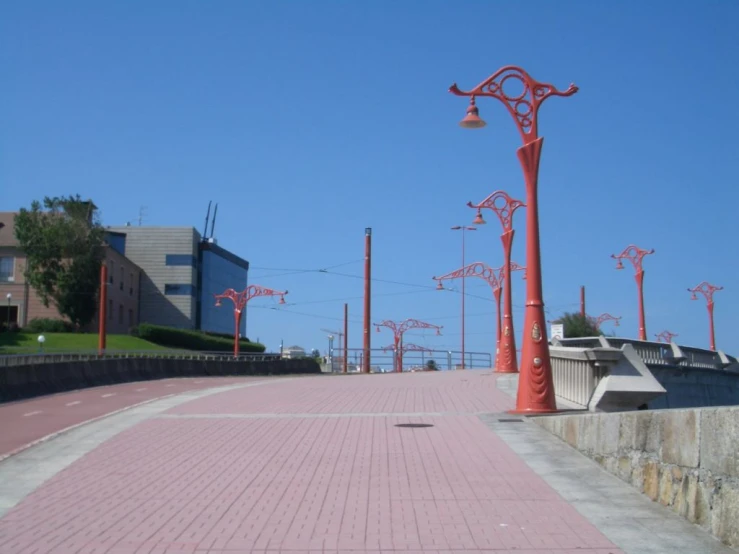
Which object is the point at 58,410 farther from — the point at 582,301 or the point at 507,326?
the point at 582,301

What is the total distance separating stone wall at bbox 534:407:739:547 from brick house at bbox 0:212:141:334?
71509 millimetres

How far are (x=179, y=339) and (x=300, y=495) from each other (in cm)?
6964

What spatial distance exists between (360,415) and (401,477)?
6.07m

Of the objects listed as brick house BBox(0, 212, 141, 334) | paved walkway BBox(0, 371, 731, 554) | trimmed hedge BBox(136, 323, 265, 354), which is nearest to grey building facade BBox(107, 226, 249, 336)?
brick house BBox(0, 212, 141, 334)

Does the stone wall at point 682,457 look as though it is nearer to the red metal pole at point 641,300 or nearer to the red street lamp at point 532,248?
the red street lamp at point 532,248

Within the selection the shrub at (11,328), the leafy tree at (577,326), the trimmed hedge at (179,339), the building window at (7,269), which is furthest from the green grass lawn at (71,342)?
the leafy tree at (577,326)

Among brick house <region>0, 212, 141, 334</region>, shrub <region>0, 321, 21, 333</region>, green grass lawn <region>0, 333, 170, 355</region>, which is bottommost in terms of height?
green grass lawn <region>0, 333, 170, 355</region>

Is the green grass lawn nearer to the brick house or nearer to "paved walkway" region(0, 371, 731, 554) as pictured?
the brick house

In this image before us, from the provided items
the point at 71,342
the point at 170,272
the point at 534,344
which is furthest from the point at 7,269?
the point at 534,344

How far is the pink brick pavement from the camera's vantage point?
8.01 metres

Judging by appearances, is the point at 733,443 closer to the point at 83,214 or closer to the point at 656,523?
the point at 656,523

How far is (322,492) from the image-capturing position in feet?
33.0

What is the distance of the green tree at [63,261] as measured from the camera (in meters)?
76.2

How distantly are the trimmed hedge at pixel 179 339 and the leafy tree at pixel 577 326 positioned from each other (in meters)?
31.8
